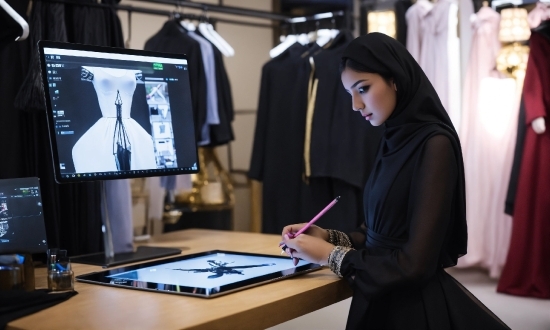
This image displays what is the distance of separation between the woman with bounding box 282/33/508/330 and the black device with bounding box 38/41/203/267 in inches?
20.2

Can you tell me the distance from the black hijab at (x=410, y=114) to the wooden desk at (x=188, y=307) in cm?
28

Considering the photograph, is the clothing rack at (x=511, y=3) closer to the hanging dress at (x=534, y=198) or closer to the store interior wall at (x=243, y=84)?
the hanging dress at (x=534, y=198)

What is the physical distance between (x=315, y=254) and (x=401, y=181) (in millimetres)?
260

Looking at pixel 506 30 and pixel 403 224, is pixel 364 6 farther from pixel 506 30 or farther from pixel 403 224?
pixel 403 224

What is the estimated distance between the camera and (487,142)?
13.0 ft

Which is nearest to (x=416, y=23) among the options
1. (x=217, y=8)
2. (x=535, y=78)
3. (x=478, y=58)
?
(x=478, y=58)

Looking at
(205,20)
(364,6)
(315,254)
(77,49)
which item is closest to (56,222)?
(77,49)

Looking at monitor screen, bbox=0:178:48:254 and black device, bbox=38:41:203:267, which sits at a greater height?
black device, bbox=38:41:203:267

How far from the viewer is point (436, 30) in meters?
3.98

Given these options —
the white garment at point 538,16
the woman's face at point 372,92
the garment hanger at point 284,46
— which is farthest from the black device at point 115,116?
the white garment at point 538,16

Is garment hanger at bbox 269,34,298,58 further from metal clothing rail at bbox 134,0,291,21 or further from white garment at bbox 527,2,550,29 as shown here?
white garment at bbox 527,2,550,29

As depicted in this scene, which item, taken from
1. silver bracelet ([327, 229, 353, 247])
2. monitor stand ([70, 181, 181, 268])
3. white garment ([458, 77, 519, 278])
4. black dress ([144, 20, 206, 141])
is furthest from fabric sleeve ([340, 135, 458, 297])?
white garment ([458, 77, 519, 278])

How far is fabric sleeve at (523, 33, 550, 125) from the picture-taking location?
3.56 metres

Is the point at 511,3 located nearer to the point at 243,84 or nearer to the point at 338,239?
the point at 243,84
